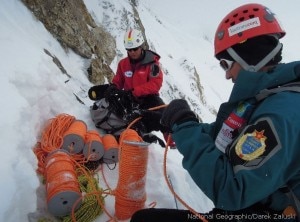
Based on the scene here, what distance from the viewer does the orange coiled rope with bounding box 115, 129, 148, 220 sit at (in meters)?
3.21

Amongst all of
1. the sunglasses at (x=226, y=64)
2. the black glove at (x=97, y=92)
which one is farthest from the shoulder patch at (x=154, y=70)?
the sunglasses at (x=226, y=64)

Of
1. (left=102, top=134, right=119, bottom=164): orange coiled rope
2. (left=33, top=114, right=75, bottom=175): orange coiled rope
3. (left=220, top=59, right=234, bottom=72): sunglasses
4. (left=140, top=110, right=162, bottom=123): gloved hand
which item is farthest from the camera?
(left=102, top=134, right=119, bottom=164): orange coiled rope

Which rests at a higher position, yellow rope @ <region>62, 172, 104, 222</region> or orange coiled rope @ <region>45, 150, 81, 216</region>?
orange coiled rope @ <region>45, 150, 81, 216</region>

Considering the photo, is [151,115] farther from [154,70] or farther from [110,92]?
[154,70]

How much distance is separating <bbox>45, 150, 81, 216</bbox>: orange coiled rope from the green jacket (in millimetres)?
1434

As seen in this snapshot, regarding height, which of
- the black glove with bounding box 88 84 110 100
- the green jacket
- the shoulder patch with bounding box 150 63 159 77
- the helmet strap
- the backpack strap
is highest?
the helmet strap

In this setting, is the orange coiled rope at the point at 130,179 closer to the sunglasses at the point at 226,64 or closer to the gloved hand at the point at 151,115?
the gloved hand at the point at 151,115

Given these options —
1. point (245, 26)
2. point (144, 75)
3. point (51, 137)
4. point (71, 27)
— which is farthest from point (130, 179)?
point (71, 27)

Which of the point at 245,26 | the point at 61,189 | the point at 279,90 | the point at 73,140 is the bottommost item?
the point at 73,140

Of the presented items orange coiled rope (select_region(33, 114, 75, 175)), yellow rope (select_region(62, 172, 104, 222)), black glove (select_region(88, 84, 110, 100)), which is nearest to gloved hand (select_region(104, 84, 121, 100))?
black glove (select_region(88, 84, 110, 100))

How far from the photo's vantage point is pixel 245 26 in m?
2.12

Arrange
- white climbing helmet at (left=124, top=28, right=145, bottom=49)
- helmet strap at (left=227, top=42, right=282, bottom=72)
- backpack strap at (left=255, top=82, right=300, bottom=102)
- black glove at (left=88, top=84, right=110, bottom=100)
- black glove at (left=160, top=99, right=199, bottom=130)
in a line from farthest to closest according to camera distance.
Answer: white climbing helmet at (left=124, top=28, right=145, bottom=49)
black glove at (left=88, top=84, right=110, bottom=100)
black glove at (left=160, top=99, right=199, bottom=130)
helmet strap at (left=227, top=42, right=282, bottom=72)
backpack strap at (left=255, top=82, right=300, bottom=102)

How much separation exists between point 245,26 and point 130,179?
1858mm

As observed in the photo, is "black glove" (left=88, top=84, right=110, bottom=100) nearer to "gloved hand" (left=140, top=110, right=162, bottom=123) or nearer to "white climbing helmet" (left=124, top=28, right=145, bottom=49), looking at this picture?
"white climbing helmet" (left=124, top=28, right=145, bottom=49)
